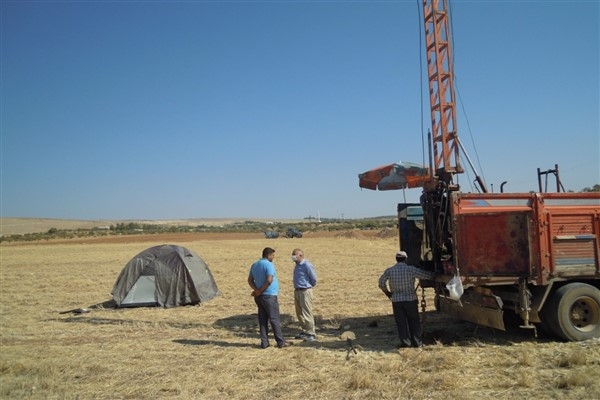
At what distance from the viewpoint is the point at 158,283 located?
45.8 ft

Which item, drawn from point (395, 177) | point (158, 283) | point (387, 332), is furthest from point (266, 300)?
point (158, 283)

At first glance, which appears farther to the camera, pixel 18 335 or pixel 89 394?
pixel 18 335

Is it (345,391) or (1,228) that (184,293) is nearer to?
(345,391)

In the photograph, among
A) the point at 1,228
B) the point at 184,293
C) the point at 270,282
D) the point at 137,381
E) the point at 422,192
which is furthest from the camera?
the point at 1,228

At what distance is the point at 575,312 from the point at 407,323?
9.18 feet

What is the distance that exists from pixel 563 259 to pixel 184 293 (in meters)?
9.74

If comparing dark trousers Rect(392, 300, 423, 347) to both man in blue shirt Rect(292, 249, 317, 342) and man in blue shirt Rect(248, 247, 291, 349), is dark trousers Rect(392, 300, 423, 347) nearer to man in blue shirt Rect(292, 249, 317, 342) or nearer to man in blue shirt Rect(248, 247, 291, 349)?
man in blue shirt Rect(292, 249, 317, 342)

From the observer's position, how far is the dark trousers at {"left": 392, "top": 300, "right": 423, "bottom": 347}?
8312 mm

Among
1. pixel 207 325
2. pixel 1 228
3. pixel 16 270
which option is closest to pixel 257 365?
pixel 207 325

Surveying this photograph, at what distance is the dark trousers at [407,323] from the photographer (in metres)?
8.31

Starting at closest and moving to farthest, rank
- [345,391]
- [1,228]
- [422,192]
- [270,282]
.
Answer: [345,391] < [270,282] < [422,192] < [1,228]

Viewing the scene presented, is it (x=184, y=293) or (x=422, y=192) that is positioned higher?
(x=422, y=192)

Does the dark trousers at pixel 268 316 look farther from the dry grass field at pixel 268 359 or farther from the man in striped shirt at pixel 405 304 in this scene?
the man in striped shirt at pixel 405 304

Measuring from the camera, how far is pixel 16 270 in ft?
85.2
